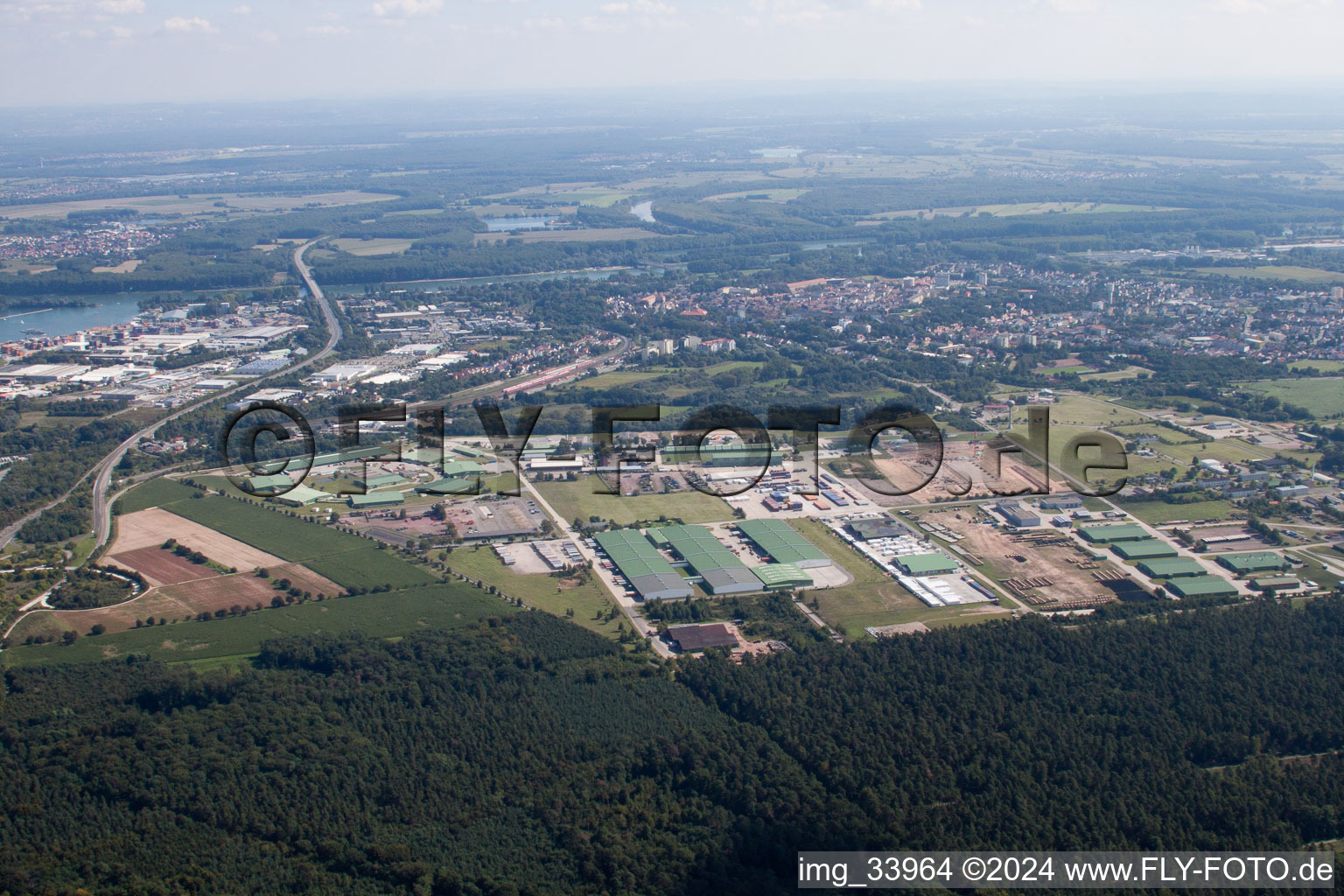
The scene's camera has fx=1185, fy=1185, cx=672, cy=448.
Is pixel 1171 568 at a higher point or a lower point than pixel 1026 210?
lower

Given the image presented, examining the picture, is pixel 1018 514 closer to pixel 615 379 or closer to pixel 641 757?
pixel 641 757

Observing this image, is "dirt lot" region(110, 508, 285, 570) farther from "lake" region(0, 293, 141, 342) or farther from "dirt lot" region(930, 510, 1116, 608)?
"lake" region(0, 293, 141, 342)

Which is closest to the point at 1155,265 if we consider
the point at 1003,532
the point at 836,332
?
the point at 836,332

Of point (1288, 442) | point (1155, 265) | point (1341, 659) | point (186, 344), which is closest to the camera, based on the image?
point (1341, 659)

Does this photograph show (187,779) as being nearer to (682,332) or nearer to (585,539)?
(585,539)

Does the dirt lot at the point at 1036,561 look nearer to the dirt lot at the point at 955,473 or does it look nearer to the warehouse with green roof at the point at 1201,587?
the warehouse with green roof at the point at 1201,587

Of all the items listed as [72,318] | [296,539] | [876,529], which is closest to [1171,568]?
[876,529]
